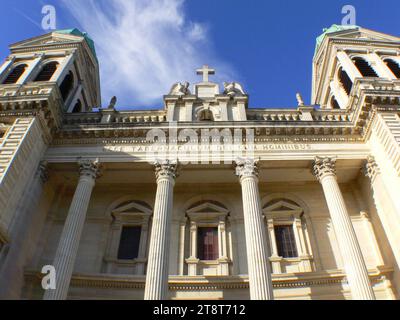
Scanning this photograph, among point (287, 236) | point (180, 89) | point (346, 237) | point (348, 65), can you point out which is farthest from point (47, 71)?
point (346, 237)

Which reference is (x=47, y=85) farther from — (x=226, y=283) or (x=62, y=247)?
(x=226, y=283)

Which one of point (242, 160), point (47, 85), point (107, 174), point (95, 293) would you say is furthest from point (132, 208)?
point (47, 85)

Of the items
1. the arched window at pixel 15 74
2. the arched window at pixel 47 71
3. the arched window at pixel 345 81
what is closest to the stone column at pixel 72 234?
the arched window at pixel 47 71

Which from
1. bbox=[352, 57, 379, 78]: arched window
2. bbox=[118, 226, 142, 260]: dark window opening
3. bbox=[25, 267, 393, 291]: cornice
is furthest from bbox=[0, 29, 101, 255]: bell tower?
bbox=[352, 57, 379, 78]: arched window

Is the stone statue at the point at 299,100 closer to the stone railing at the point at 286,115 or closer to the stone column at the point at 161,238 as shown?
the stone railing at the point at 286,115

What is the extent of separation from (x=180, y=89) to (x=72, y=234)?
12.1m

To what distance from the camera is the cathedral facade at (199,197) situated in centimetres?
1641

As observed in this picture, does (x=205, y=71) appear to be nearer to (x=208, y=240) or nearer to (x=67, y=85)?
(x=67, y=85)

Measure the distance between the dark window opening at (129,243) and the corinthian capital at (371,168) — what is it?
12.3m

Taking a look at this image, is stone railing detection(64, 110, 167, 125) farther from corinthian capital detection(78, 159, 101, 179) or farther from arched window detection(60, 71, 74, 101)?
arched window detection(60, 71, 74, 101)
